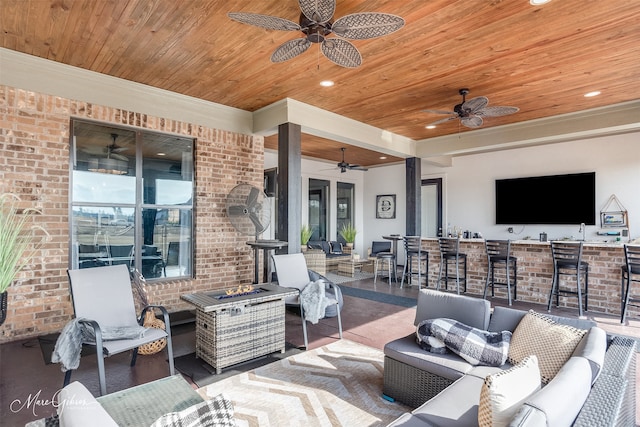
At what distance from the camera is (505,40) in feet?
10.3

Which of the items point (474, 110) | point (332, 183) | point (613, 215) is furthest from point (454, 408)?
point (332, 183)

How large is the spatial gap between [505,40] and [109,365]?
4571 mm

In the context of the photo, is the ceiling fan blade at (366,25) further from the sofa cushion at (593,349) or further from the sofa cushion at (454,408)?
the sofa cushion at (454,408)

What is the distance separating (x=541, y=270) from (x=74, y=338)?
5908 millimetres

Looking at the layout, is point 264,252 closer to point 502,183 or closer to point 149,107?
point 149,107

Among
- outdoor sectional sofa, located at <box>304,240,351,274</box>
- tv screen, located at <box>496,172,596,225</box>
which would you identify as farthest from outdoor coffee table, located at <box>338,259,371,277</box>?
tv screen, located at <box>496,172,596,225</box>

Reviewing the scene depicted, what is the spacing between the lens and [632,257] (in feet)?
13.7

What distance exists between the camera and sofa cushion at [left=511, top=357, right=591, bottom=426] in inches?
38.7

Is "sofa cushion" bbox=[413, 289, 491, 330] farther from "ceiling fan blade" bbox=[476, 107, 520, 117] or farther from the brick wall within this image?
the brick wall

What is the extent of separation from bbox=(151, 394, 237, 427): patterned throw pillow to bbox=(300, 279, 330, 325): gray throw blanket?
2.32m

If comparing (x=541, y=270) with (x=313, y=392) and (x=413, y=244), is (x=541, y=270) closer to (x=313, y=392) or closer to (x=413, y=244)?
(x=413, y=244)

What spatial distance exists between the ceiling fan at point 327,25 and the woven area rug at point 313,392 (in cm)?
257

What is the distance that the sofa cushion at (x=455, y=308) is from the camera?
2338 millimetres

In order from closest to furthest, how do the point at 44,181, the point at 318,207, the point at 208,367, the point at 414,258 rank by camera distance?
the point at 208,367
the point at 44,181
the point at 414,258
the point at 318,207
